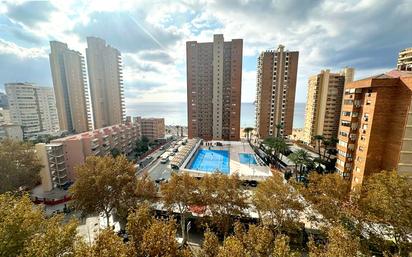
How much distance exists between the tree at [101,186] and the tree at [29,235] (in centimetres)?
561

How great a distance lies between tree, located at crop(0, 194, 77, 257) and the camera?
7.97 meters

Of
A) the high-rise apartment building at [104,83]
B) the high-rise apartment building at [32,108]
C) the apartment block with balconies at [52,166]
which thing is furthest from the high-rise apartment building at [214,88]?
the high-rise apartment building at [32,108]

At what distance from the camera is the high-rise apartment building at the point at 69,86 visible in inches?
2527

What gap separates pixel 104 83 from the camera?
6669 centimetres

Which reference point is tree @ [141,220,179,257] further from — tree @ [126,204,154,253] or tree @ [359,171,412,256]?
tree @ [359,171,412,256]

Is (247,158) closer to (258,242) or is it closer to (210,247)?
(258,242)

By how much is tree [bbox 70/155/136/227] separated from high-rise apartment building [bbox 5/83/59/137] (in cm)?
6668

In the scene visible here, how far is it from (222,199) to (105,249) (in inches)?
380

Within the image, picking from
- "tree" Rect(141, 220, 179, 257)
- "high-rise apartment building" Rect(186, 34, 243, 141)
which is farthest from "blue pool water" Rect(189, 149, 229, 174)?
"tree" Rect(141, 220, 179, 257)

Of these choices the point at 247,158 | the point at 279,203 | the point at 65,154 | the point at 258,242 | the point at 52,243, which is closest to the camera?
the point at 52,243

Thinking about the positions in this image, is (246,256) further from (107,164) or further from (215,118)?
(215,118)

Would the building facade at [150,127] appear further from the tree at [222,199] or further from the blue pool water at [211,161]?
the tree at [222,199]

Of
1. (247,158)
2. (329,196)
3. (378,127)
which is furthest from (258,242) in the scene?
(247,158)

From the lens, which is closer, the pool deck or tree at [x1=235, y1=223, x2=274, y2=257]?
tree at [x1=235, y1=223, x2=274, y2=257]
